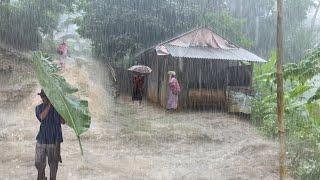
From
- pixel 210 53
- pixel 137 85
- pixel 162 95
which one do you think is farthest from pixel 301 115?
pixel 162 95

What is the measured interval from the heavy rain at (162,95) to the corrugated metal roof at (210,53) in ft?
0.23

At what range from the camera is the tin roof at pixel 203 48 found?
15227 millimetres

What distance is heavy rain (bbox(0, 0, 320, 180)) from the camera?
257 inches

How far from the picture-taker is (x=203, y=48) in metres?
16.0

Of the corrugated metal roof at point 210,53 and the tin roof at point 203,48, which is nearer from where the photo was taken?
the corrugated metal roof at point 210,53

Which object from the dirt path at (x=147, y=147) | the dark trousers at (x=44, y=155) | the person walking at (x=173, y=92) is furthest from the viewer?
the person walking at (x=173, y=92)

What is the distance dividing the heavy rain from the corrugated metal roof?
0.07 metres

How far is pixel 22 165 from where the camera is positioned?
8.63 meters

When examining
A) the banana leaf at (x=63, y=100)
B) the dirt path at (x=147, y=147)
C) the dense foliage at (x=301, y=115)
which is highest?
the banana leaf at (x=63, y=100)

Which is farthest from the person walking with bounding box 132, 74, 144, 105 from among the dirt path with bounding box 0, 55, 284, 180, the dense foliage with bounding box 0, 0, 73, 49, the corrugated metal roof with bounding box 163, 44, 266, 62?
the dense foliage with bounding box 0, 0, 73, 49

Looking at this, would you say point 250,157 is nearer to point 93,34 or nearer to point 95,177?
point 95,177

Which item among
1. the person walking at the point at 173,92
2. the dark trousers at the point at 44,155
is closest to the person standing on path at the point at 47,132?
the dark trousers at the point at 44,155

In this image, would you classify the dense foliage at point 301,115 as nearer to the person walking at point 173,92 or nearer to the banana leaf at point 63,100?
the person walking at point 173,92

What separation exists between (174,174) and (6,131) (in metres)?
5.35
